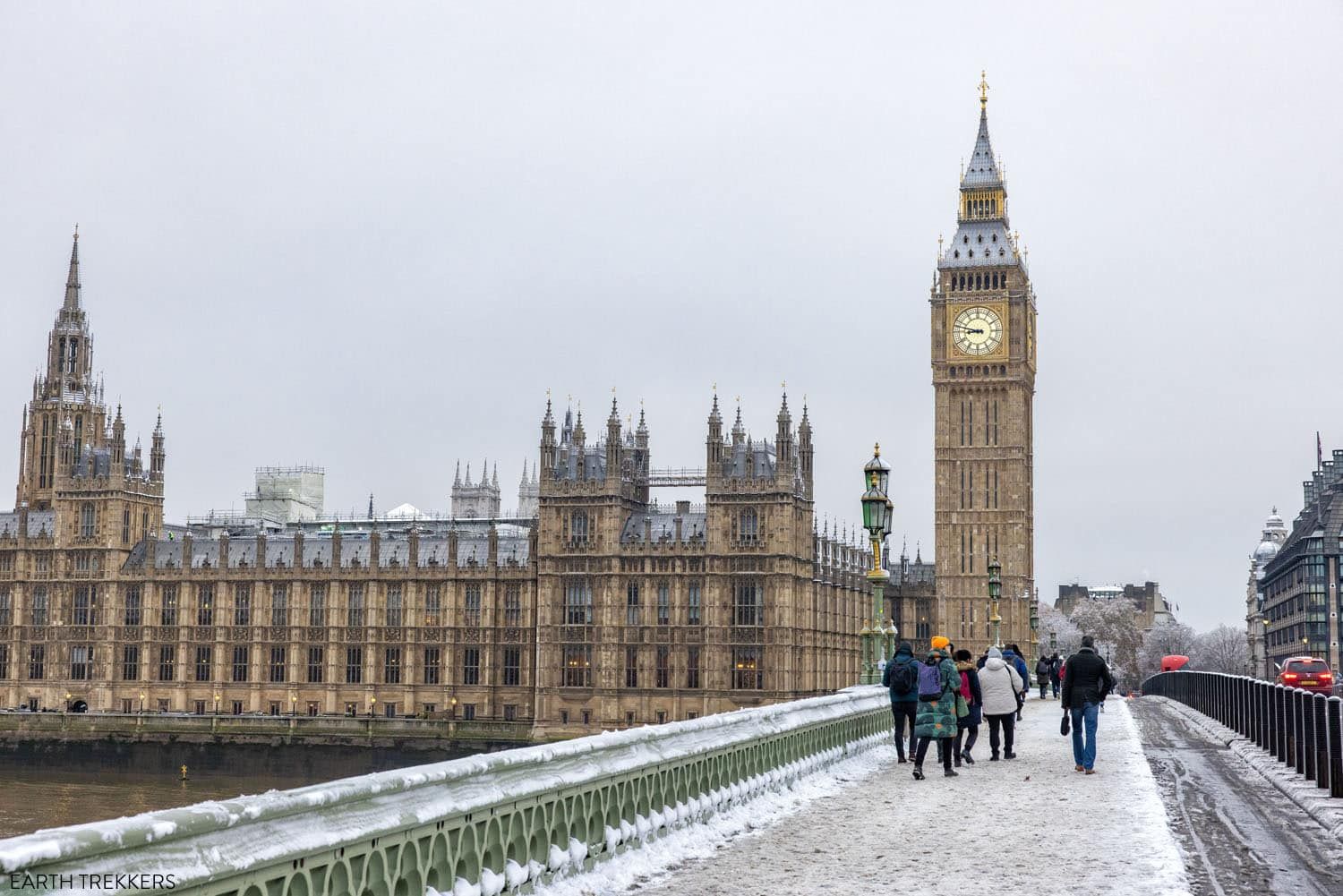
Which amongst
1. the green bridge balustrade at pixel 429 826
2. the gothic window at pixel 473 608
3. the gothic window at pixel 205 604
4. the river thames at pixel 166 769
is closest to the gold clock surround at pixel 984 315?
the gothic window at pixel 473 608

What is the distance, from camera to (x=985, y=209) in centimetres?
13188

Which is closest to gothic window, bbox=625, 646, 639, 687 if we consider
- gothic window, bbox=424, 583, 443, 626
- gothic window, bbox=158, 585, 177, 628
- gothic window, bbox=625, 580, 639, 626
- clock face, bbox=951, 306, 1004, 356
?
gothic window, bbox=625, 580, 639, 626

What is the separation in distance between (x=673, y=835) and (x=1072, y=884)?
4394mm

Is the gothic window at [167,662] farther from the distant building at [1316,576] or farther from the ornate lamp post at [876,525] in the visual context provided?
the distant building at [1316,576]

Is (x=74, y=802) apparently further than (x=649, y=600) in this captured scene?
No

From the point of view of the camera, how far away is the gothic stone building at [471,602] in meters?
96.0

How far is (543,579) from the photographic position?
326 ft

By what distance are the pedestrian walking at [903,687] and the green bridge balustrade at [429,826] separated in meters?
5.97

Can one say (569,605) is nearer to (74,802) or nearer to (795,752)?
(74,802)

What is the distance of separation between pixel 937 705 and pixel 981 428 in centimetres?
10511

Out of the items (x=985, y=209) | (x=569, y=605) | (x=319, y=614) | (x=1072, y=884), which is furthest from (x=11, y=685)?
(x=1072, y=884)

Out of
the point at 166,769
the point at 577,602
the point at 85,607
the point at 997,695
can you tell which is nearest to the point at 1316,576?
the point at 577,602

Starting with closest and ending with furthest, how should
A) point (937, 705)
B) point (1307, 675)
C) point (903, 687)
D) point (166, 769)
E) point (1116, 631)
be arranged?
1. point (937, 705)
2. point (903, 687)
3. point (1307, 675)
4. point (166, 769)
5. point (1116, 631)

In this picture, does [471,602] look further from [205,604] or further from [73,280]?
[73,280]
